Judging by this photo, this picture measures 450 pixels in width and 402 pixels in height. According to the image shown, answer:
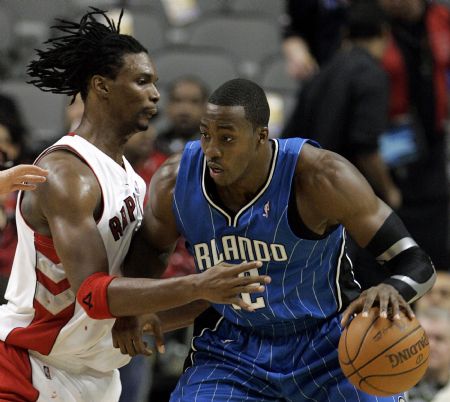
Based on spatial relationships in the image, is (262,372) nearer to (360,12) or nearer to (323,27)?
(360,12)

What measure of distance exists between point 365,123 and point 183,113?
5.38ft

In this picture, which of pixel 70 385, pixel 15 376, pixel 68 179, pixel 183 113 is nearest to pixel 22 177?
pixel 68 179

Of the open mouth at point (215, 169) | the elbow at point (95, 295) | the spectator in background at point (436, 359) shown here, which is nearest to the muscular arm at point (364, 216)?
the open mouth at point (215, 169)

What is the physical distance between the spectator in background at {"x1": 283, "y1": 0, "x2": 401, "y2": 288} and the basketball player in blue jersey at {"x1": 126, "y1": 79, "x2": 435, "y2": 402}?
2092 mm

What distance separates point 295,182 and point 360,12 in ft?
8.77

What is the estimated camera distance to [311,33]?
8.13 metres

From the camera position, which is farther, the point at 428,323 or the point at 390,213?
the point at 428,323

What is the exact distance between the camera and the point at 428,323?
6477mm

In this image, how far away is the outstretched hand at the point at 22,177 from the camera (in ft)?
13.0

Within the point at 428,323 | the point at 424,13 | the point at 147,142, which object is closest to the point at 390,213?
the point at 428,323

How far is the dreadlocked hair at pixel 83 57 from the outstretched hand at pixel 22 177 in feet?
2.08

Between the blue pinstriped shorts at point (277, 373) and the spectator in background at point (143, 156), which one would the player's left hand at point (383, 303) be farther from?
the spectator in background at point (143, 156)

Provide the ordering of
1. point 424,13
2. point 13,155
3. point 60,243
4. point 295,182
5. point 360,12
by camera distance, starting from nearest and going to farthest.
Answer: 1. point 60,243
2. point 295,182
3. point 13,155
4. point 360,12
5. point 424,13

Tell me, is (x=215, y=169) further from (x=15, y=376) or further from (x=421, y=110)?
(x=421, y=110)
